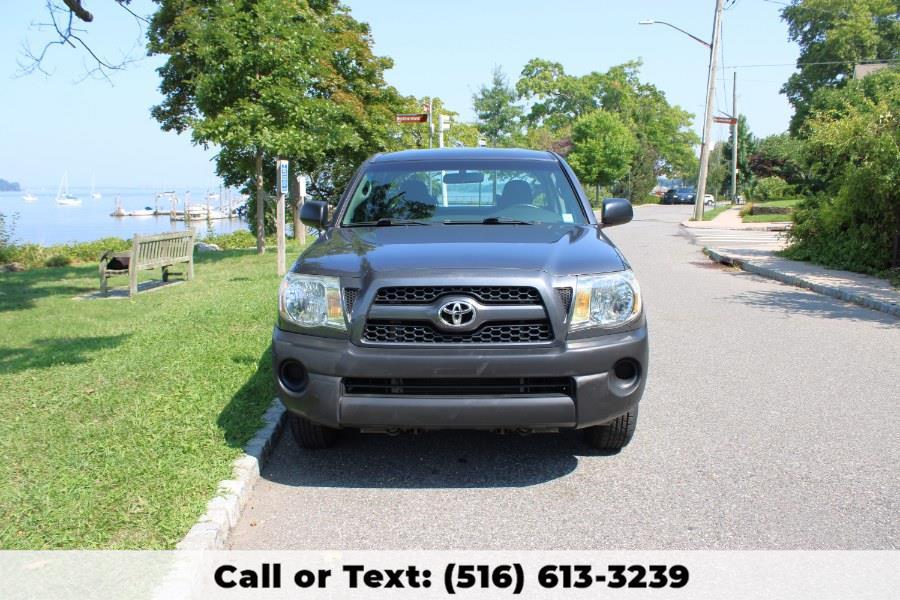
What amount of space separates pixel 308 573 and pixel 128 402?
264 cm

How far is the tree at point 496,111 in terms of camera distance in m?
95.8

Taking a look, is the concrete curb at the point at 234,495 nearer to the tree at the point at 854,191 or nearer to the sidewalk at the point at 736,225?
the tree at the point at 854,191

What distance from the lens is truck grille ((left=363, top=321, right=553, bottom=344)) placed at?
4008 millimetres

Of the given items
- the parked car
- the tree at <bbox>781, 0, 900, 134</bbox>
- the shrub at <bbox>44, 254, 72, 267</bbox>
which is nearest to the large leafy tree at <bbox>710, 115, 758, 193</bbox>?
the parked car

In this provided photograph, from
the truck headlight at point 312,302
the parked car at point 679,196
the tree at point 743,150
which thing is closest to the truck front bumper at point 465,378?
the truck headlight at point 312,302

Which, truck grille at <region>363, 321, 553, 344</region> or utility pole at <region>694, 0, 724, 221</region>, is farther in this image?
utility pole at <region>694, 0, 724, 221</region>

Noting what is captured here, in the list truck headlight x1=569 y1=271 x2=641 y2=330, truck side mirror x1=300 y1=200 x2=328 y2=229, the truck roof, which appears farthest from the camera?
the truck roof

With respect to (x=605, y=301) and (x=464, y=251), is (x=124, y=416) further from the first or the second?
(x=605, y=301)

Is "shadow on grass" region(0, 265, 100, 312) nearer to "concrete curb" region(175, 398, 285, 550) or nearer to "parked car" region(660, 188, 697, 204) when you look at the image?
"concrete curb" region(175, 398, 285, 550)

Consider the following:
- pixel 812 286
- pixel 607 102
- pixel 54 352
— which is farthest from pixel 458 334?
pixel 607 102

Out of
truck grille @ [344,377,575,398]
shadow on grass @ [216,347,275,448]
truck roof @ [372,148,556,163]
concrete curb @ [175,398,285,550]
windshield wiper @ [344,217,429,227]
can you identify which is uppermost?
truck roof @ [372,148,556,163]

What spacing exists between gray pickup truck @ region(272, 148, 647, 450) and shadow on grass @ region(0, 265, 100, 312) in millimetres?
9022

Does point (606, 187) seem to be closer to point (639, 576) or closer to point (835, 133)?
point (835, 133)

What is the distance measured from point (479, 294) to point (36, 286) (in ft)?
43.1
